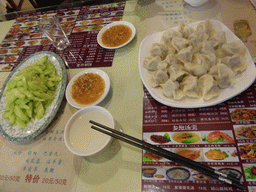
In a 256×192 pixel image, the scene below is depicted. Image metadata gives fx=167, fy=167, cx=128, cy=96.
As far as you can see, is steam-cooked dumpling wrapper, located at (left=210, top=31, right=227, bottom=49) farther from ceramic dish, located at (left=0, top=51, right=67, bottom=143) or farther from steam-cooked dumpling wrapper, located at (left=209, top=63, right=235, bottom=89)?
ceramic dish, located at (left=0, top=51, right=67, bottom=143)

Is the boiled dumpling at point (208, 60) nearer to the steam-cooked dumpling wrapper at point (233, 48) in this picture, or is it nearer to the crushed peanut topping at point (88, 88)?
the steam-cooked dumpling wrapper at point (233, 48)

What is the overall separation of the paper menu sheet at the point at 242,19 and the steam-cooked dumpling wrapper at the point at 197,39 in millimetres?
414

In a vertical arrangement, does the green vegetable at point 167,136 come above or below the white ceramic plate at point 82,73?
below

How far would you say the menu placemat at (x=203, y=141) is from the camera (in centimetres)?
103

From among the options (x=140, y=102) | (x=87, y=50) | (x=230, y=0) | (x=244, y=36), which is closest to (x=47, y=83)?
(x=87, y=50)

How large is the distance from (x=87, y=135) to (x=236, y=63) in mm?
1271

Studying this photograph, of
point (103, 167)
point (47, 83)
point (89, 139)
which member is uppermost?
point (47, 83)

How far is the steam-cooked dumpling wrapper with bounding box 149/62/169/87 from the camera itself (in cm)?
133

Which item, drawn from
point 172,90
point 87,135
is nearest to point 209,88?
point 172,90

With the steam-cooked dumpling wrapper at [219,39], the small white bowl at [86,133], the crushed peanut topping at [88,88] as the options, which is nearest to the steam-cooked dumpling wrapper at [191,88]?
the steam-cooked dumpling wrapper at [219,39]

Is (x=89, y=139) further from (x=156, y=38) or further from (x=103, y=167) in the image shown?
(x=156, y=38)

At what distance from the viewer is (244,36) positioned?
157 cm

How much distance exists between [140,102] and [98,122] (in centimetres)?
40

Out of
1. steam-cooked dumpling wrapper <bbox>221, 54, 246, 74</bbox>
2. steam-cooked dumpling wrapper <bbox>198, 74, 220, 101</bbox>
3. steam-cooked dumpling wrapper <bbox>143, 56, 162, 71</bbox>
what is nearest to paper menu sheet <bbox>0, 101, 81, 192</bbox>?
steam-cooked dumpling wrapper <bbox>143, 56, 162, 71</bbox>
